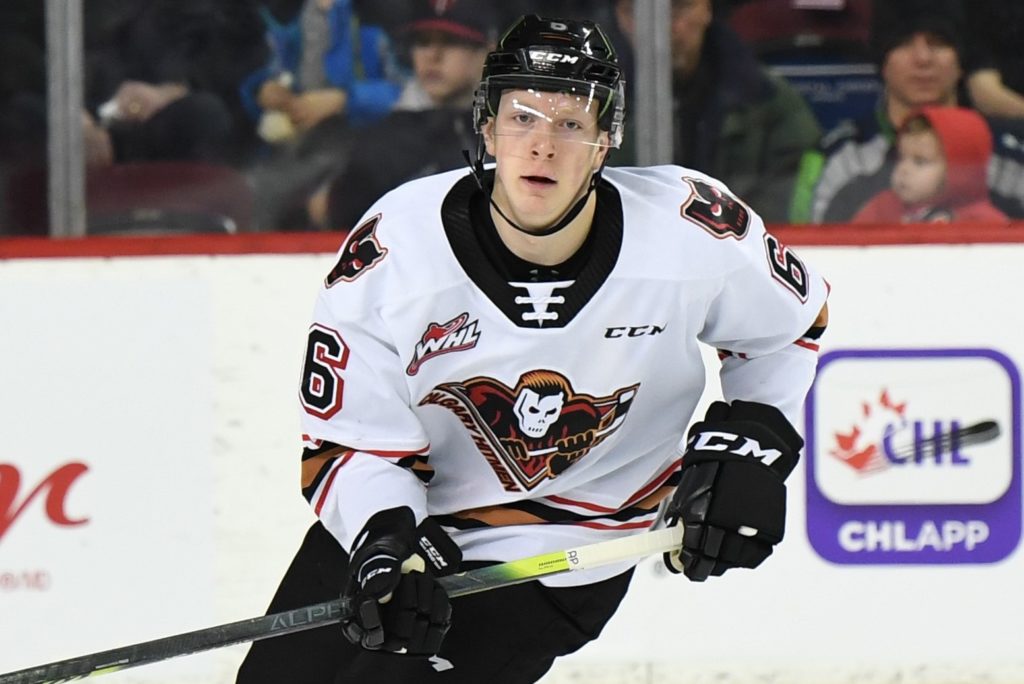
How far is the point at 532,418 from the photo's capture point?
2195 millimetres

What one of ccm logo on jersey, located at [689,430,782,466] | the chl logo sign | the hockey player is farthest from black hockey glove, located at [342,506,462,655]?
the chl logo sign

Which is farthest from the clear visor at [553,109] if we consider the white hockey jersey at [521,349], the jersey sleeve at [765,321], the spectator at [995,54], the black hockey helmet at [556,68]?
the spectator at [995,54]

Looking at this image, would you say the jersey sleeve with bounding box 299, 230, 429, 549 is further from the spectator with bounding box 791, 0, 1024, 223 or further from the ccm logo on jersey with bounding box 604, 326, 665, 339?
the spectator with bounding box 791, 0, 1024, 223

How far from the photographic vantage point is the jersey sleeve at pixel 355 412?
6.91ft

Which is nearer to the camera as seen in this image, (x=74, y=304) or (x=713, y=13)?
(x=74, y=304)

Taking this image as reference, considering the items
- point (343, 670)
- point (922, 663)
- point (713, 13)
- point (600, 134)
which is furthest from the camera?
point (713, 13)

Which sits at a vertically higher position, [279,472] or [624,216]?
[624,216]

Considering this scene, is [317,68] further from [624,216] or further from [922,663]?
[922,663]

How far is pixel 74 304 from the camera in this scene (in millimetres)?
3227

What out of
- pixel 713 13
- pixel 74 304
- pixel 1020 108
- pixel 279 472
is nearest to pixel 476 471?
pixel 279 472

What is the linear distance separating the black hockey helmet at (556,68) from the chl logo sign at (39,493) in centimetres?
145

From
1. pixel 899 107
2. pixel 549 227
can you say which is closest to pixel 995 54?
pixel 899 107

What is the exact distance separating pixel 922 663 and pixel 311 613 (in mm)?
1551

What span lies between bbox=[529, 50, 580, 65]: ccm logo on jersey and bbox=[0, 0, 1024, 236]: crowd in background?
135cm
